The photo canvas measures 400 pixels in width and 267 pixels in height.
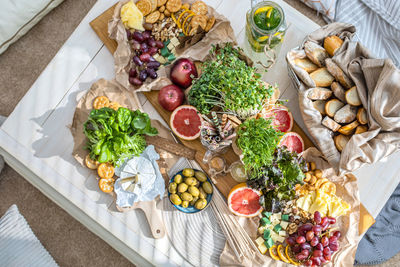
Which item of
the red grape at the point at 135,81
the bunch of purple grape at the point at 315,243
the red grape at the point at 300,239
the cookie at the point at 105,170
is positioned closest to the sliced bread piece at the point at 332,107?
the bunch of purple grape at the point at 315,243

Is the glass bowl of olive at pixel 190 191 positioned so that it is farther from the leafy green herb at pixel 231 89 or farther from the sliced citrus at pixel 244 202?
the leafy green herb at pixel 231 89

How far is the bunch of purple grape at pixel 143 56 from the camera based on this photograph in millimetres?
1573

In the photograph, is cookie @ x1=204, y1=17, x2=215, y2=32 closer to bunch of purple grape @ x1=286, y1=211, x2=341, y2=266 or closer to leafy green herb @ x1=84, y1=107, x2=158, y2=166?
leafy green herb @ x1=84, y1=107, x2=158, y2=166

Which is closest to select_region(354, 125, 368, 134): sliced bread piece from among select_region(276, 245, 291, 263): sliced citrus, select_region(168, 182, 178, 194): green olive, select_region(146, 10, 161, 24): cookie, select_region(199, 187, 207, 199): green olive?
select_region(276, 245, 291, 263): sliced citrus

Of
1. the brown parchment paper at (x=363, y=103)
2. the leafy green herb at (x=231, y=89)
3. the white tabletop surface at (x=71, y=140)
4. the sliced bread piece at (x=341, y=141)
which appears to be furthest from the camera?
the white tabletop surface at (x=71, y=140)

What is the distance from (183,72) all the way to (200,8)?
325 millimetres

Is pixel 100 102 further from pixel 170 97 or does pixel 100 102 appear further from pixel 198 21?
pixel 198 21

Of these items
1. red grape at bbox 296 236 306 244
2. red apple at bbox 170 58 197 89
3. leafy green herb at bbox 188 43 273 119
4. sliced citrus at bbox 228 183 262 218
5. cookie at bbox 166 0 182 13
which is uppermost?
cookie at bbox 166 0 182 13

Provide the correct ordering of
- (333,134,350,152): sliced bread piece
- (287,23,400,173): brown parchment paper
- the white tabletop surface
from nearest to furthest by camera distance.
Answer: (287,23,400,173): brown parchment paper
(333,134,350,152): sliced bread piece
the white tabletop surface

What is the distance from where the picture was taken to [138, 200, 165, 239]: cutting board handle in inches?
59.9

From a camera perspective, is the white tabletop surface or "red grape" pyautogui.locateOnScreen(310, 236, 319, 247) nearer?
"red grape" pyautogui.locateOnScreen(310, 236, 319, 247)

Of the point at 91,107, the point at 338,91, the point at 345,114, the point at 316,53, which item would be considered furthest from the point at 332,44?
the point at 91,107

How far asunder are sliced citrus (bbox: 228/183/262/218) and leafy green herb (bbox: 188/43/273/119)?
1.11ft

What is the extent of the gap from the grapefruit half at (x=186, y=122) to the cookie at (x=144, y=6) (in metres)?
0.49
